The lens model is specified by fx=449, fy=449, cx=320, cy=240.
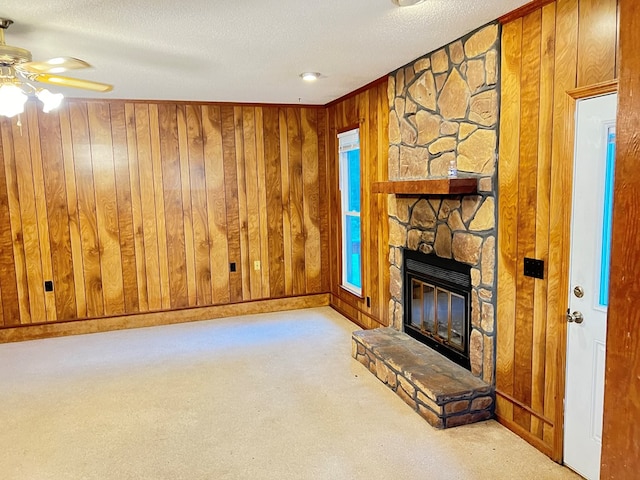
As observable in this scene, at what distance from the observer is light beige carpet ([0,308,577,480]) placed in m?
2.47

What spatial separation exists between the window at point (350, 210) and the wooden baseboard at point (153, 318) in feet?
1.98

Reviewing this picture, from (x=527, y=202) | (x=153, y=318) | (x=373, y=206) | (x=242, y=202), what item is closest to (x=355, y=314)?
(x=373, y=206)

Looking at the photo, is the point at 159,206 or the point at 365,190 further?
the point at 159,206

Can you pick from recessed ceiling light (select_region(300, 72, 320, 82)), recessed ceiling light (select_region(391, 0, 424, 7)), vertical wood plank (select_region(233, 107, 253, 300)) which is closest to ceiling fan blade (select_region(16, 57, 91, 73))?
recessed ceiling light (select_region(391, 0, 424, 7))

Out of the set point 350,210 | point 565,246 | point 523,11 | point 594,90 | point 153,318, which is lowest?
point 153,318

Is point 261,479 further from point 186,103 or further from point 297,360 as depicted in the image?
point 186,103

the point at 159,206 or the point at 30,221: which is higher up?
the point at 159,206

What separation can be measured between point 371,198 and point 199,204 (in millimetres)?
2023

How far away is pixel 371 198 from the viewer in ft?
14.9

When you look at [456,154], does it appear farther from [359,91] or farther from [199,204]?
[199,204]

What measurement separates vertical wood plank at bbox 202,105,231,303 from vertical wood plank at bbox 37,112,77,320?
149 centimetres

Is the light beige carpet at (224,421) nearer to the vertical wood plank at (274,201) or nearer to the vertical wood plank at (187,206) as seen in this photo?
the vertical wood plank at (187,206)

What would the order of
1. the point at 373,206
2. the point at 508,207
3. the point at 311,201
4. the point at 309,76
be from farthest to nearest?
the point at 311,201 → the point at 373,206 → the point at 309,76 → the point at 508,207

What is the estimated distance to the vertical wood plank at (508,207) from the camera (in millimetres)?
2629
